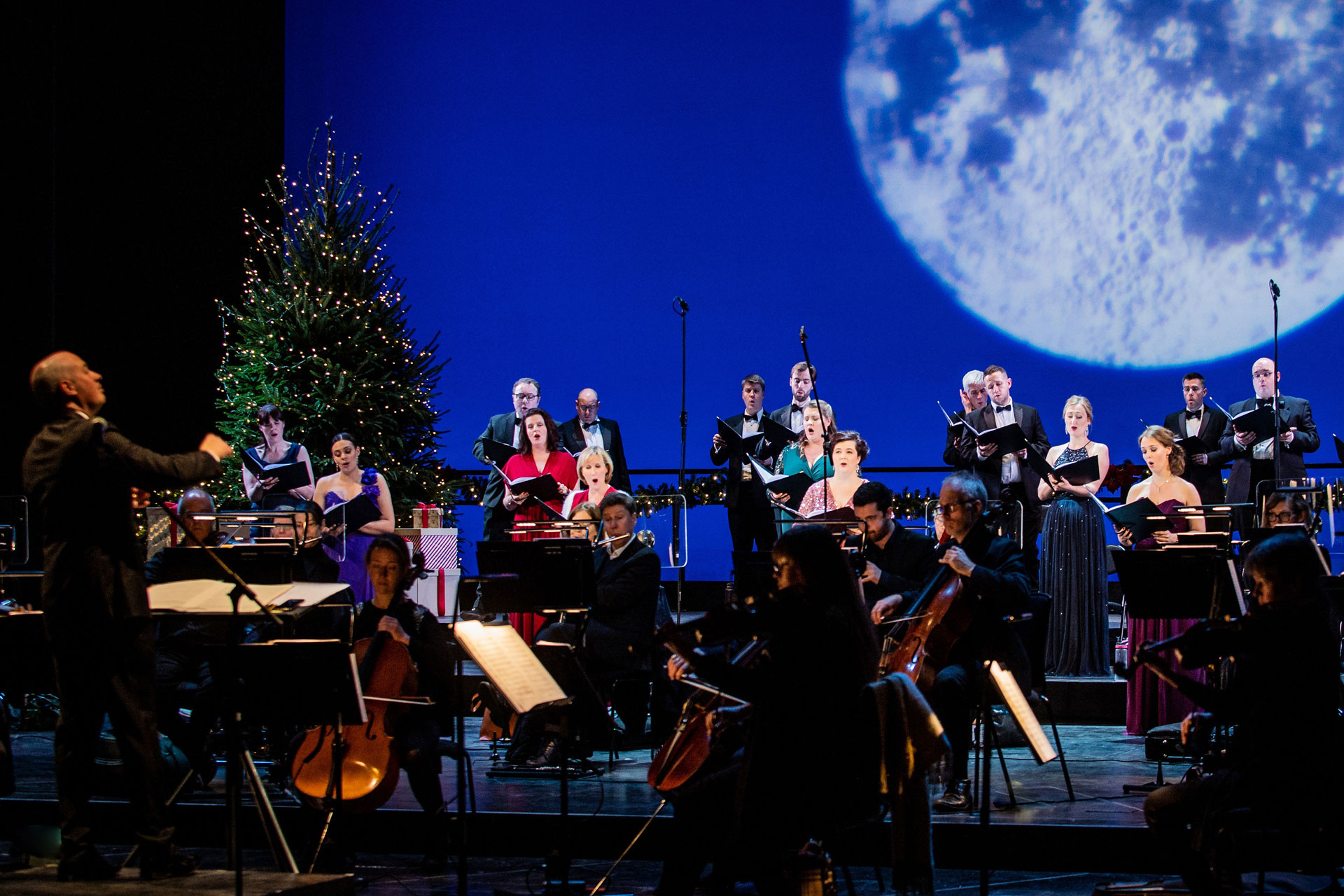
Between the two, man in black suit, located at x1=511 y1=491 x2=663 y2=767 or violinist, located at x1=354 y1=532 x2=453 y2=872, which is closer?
violinist, located at x1=354 y1=532 x2=453 y2=872

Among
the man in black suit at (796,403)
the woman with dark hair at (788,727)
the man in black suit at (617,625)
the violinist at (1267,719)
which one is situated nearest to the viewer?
the woman with dark hair at (788,727)

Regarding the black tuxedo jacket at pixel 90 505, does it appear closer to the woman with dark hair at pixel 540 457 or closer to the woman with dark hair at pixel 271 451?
the woman with dark hair at pixel 540 457

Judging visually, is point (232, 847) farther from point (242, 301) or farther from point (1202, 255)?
point (1202, 255)

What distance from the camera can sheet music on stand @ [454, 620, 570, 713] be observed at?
3914mm

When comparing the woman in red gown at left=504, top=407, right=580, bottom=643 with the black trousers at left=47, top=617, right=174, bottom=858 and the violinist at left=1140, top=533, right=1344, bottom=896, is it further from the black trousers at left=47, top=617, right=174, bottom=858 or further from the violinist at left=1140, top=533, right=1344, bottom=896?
the violinist at left=1140, top=533, right=1344, bottom=896

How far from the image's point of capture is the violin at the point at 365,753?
440 centimetres

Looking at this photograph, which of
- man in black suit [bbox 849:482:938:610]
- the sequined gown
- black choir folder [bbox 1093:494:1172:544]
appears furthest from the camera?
the sequined gown

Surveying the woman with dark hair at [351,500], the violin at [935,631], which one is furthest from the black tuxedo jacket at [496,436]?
the violin at [935,631]

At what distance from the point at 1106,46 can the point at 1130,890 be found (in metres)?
8.08

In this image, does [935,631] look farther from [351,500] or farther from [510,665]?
[351,500]

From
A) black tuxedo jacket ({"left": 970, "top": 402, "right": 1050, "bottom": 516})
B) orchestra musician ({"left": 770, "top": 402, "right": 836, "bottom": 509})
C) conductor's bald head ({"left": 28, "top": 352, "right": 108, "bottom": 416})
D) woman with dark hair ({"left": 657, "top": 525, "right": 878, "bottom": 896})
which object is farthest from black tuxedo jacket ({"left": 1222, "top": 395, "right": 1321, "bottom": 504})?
conductor's bald head ({"left": 28, "top": 352, "right": 108, "bottom": 416})

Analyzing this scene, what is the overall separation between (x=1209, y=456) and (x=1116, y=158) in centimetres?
314

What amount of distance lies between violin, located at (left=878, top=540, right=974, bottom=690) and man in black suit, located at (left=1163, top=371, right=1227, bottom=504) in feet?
13.4

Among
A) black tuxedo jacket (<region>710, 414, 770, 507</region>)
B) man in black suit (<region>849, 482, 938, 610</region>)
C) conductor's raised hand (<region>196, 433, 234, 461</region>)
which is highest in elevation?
black tuxedo jacket (<region>710, 414, 770, 507</region>)
